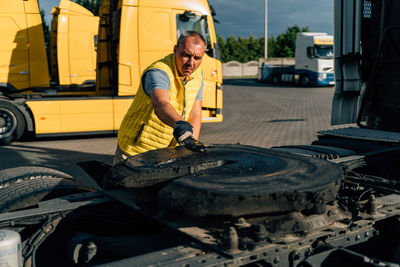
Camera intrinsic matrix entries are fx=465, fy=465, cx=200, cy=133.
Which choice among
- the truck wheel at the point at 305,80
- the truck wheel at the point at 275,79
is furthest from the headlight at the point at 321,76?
the truck wheel at the point at 275,79

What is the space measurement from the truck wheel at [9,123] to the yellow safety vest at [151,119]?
8.70 meters

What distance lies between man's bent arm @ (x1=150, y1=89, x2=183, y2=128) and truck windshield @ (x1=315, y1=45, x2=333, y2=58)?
2887 cm

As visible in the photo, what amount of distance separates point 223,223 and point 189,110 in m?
1.52

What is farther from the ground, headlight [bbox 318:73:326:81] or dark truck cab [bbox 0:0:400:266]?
headlight [bbox 318:73:326:81]

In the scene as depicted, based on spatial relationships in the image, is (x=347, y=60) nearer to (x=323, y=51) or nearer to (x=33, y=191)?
(x=33, y=191)

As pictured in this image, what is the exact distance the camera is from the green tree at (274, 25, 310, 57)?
5867 cm

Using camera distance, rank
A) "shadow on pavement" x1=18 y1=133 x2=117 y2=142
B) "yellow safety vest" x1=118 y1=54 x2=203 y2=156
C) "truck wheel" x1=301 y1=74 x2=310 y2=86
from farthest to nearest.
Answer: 1. "truck wheel" x1=301 y1=74 x2=310 y2=86
2. "shadow on pavement" x1=18 y1=133 x2=117 y2=142
3. "yellow safety vest" x1=118 y1=54 x2=203 y2=156

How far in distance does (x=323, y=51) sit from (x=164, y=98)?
28987 millimetres

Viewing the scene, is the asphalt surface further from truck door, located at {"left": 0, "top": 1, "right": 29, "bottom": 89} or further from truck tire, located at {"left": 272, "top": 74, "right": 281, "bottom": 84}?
truck tire, located at {"left": 272, "top": 74, "right": 281, "bottom": 84}

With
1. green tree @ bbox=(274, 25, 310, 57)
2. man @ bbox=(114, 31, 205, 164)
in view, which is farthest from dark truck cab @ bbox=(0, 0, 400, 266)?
green tree @ bbox=(274, 25, 310, 57)

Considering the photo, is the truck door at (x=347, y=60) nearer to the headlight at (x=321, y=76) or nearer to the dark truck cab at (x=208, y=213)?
the dark truck cab at (x=208, y=213)

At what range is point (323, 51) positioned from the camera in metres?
30.4

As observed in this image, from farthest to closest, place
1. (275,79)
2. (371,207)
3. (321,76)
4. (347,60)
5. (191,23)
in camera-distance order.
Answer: (275,79) → (321,76) → (191,23) → (347,60) → (371,207)

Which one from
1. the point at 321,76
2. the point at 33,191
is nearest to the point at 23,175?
the point at 33,191
